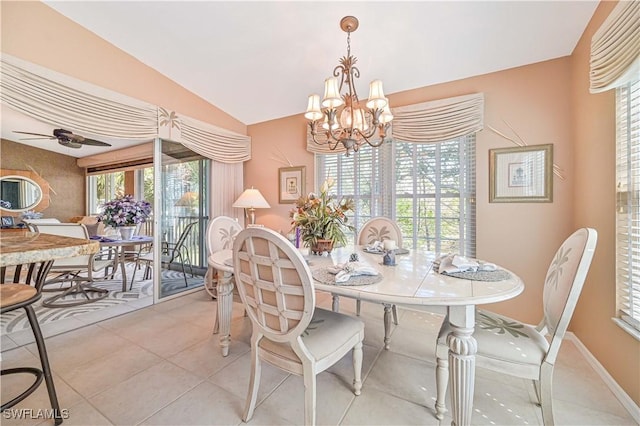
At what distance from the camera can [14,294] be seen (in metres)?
1.23

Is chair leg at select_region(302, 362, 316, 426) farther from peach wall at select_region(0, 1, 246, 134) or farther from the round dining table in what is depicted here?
peach wall at select_region(0, 1, 246, 134)

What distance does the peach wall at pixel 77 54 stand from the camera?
2.05 m

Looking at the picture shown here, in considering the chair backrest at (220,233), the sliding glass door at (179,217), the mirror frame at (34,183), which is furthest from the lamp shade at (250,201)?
the mirror frame at (34,183)

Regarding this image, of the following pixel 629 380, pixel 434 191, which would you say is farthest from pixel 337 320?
pixel 434 191

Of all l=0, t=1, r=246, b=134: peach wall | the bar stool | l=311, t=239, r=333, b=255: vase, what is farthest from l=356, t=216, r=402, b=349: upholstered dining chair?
l=0, t=1, r=246, b=134: peach wall

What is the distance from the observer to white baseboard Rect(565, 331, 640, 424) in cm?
141

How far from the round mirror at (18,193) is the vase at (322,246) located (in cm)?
475

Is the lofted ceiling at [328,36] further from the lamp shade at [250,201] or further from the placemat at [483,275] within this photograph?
the placemat at [483,275]

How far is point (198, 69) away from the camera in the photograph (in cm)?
292

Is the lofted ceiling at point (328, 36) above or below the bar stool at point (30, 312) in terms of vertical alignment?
above

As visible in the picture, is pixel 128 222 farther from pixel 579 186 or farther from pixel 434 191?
pixel 579 186

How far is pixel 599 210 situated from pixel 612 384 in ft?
3.65

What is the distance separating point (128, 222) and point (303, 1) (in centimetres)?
347

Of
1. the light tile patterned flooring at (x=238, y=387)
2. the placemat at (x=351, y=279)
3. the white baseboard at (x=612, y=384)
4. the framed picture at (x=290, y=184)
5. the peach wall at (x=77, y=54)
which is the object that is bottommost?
the light tile patterned flooring at (x=238, y=387)
